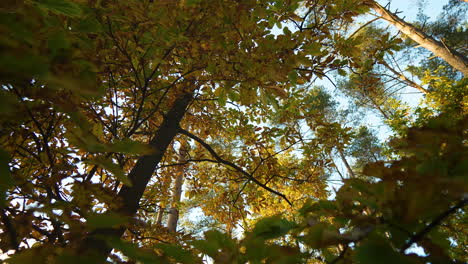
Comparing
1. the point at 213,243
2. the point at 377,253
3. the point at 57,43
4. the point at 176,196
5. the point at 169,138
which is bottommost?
the point at 377,253

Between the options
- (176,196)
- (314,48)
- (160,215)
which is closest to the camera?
(314,48)

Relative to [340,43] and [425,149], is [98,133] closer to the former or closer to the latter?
[425,149]

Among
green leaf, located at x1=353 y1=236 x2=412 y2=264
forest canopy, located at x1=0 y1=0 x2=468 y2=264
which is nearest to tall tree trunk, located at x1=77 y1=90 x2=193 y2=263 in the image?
forest canopy, located at x1=0 y1=0 x2=468 y2=264

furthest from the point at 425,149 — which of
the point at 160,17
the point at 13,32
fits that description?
the point at 160,17

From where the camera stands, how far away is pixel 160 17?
1243mm

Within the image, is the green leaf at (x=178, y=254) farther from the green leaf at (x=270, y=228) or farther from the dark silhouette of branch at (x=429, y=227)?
the dark silhouette of branch at (x=429, y=227)

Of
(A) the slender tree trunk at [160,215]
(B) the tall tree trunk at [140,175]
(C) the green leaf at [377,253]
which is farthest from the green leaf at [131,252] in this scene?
(A) the slender tree trunk at [160,215]

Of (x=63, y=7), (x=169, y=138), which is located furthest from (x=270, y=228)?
(x=169, y=138)

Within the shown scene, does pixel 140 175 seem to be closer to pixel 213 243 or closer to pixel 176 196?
pixel 213 243

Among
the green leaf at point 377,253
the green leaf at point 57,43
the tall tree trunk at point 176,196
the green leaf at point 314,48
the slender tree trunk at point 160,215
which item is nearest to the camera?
the green leaf at point 377,253

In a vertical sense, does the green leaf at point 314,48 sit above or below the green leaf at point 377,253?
above

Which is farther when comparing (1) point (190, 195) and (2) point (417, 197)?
(1) point (190, 195)

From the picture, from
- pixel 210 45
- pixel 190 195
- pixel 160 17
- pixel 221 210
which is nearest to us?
pixel 160 17

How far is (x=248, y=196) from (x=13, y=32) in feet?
11.6
